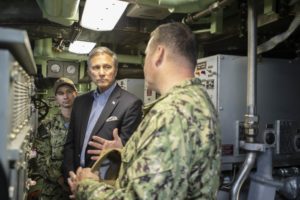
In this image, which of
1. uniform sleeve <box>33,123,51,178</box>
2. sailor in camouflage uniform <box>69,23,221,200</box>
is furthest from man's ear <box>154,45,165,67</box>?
uniform sleeve <box>33,123,51,178</box>

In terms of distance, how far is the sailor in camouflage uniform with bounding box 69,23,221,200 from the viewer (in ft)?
3.71

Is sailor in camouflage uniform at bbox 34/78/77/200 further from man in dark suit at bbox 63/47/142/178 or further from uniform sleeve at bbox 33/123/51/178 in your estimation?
man in dark suit at bbox 63/47/142/178

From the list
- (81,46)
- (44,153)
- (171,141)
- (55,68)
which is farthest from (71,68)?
(171,141)

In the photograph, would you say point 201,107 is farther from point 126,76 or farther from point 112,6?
point 126,76

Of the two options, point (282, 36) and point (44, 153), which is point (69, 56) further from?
point (282, 36)

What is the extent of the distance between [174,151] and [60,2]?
133cm

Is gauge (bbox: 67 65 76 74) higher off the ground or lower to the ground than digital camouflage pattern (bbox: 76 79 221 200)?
higher

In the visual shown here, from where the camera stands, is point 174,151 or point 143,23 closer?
point 174,151

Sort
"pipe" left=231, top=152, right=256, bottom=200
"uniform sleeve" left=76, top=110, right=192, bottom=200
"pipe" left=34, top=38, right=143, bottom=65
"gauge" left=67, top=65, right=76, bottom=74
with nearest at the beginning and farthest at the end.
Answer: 1. "uniform sleeve" left=76, top=110, right=192, bottom=200
2. "pipe" left=231, top=152, right=256, bottom=200
3. "pipe" left=34, top=38, right=143, bottom=65
4. "gauge" left=67, top=65, right=76, bottom=74

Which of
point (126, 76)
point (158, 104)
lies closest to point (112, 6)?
point (158, 104)

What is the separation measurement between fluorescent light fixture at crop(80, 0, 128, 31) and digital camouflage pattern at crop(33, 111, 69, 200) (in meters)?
0.88

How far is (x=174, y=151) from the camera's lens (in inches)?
44.9

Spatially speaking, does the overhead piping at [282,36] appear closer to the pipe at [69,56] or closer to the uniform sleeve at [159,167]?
the uniform sleeve at [159,167]

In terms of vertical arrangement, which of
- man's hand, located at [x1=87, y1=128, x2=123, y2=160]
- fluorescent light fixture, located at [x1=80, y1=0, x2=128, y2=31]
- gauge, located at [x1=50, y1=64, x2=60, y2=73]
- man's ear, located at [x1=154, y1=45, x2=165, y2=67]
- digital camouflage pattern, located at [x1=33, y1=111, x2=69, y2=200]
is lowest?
digital camouflage pattern, located at [x1=33, y1=111, x2=69, y2=200]
